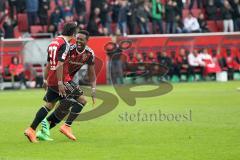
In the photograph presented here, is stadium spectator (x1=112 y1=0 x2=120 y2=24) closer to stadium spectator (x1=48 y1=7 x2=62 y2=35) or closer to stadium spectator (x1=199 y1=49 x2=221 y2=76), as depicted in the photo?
stadium spectator (x1=48 y1=7 x2=62 y2=35)

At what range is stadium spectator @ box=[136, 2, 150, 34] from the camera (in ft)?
107

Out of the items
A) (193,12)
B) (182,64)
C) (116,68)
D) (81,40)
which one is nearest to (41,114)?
(81,40)

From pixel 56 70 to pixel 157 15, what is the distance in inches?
815

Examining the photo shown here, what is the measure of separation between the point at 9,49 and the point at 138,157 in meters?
19.8

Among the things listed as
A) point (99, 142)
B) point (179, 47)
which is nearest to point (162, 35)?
point (179, 47)

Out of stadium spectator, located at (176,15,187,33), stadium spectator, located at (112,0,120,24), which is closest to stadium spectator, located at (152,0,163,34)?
stadium spectator, located at (176,15,187,33)

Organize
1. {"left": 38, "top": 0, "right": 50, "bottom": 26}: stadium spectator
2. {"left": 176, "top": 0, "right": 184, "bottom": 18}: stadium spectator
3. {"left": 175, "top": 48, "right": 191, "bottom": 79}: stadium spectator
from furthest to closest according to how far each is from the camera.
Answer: {"left": 176, "top": 0, "right": 184, "bottom": 18}: stadium spectator → {"left": 38, "top": 0, "right": 50, "bottom": 26}: stadium spectator → {"left": 175, "top": 48, "right": 191, "bottom": 79}: stadium spectator

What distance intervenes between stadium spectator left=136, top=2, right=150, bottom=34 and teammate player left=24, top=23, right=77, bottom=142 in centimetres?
1988

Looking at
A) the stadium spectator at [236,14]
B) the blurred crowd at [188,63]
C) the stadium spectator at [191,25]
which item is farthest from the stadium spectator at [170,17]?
the stadium spectator at [236,14]

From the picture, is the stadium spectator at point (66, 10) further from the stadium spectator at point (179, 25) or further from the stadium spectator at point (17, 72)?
the stadium spectator at point (179, 25)

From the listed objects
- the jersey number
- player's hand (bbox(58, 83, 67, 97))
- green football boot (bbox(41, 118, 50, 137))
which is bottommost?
green football boot (bbox(41, 118, 50, 137))

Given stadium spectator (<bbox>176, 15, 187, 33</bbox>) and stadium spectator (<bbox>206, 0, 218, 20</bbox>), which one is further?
stadium spectator (<bbox>206, 0, 218, 20</bbox>)

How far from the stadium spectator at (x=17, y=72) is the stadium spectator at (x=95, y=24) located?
163 inches

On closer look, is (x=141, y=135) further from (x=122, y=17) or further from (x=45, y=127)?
(x=122, y=17)
